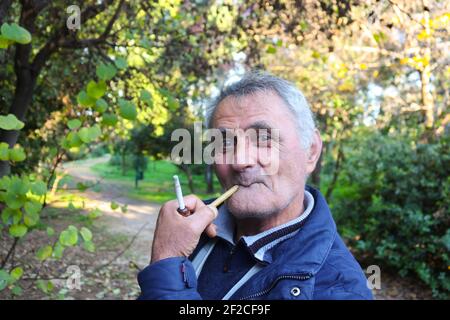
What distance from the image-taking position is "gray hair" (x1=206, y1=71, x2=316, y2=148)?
160cm

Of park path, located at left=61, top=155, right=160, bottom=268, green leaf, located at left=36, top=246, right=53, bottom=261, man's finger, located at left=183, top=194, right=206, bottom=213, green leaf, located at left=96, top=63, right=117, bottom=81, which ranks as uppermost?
green leaf, located at left=96, top=63, right=117, bottom=81

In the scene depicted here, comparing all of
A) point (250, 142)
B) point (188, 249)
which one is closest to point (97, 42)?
point (250, 142)

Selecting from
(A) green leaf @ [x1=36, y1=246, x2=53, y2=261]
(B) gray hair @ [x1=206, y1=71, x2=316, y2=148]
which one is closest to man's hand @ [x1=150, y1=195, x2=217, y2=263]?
(B) gray hair @ [x1=206, y1=71, x2=316, y2=148]

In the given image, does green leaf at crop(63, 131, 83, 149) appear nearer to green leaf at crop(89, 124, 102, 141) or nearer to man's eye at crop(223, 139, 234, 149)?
green leaf at crop(89, 124, 102, 141)

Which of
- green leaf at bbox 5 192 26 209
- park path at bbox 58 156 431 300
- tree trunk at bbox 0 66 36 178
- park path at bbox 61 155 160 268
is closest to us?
green leaf at bbox 5 192 26 209

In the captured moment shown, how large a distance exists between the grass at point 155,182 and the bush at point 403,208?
8335mm

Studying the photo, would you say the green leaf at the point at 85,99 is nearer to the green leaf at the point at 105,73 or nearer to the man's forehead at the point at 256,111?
the green leaf at the point at 105,73

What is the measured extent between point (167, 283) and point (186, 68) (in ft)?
14.2

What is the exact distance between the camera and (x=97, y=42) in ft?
12.6

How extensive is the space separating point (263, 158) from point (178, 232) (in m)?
0.46

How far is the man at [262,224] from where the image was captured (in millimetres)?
1313

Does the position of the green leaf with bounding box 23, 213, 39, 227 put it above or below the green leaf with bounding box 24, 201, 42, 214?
below

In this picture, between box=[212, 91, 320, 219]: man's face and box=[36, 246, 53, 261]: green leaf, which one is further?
box=[36, 246, 53, 261]: green leaf
